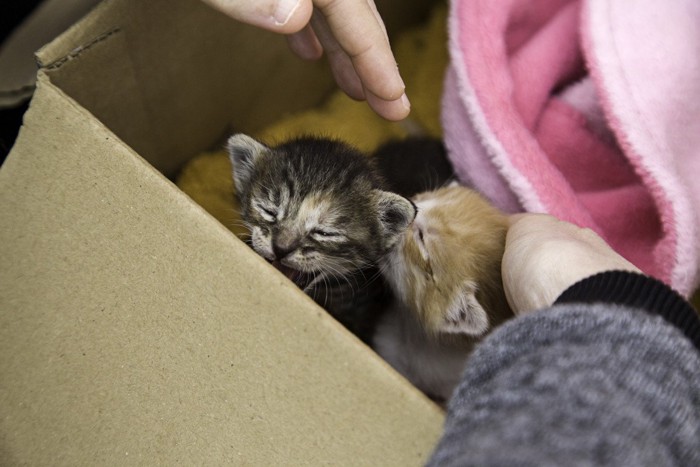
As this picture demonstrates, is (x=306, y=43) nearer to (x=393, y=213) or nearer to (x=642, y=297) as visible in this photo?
(x=393, y=213)

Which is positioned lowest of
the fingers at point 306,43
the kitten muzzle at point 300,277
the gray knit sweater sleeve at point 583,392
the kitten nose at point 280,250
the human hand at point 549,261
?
the kitten muzzle at point 300,277

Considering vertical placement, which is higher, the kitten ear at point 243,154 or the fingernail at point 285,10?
the fingernail at point 285,10

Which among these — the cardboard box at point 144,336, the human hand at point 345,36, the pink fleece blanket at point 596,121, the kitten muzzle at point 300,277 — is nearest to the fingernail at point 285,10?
the human hand at point 345,36

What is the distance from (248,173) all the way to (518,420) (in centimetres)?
75

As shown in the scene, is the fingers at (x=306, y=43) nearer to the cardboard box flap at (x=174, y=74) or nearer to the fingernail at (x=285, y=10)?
the cardboard box flap at (x=174, y=74)

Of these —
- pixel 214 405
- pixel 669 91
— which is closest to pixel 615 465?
pixel 214 405

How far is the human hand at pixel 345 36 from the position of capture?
2.39 ft

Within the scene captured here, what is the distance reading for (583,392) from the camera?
1.63 ft

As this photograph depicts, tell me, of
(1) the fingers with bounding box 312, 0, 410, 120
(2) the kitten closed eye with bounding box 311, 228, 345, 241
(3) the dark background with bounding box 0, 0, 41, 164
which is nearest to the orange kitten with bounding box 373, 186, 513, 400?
(2) the kitten closed eye with bounding box 311, 228, 345, 241

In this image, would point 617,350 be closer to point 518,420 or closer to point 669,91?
point 518,420

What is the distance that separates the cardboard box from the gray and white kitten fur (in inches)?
13.1

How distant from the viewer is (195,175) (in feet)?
4.16

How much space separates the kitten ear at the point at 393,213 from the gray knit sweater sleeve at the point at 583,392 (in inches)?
16.9

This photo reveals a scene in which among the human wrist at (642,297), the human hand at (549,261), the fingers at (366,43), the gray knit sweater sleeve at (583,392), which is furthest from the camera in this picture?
the fingers at (366,43)
